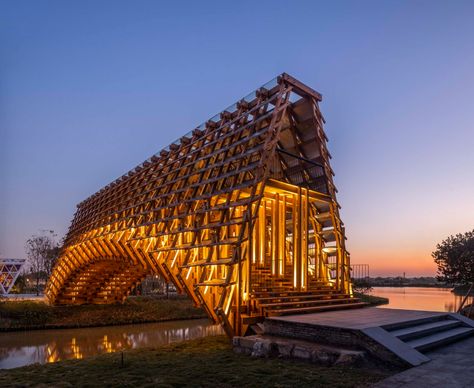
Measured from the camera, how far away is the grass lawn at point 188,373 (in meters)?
7.60

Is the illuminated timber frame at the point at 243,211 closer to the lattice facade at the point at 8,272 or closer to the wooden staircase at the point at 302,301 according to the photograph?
the wooden staircase at the point at 302,301

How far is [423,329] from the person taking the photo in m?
10.6

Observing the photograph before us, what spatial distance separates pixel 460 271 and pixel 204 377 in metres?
29.7

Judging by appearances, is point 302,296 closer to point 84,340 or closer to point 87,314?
point 84,340

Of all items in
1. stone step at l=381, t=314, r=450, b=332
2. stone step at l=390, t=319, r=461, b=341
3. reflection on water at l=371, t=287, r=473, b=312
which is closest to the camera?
stone step at l=390, t=319, r=461, b=341

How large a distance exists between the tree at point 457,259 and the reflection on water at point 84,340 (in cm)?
2032

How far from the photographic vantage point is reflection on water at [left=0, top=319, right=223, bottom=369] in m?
16.8

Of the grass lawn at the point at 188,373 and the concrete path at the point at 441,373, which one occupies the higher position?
the concrete path at the point at 441,373

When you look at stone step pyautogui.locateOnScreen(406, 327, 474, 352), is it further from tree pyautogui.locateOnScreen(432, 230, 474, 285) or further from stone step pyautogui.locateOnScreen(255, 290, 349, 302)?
tree pyautogui.locateOnScreen(432, 230, 474, 285)

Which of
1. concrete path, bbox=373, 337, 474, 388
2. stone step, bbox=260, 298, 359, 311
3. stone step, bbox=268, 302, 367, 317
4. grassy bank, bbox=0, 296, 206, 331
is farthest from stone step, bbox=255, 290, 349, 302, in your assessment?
grassy bank, bbox=0, 296, 206, 331

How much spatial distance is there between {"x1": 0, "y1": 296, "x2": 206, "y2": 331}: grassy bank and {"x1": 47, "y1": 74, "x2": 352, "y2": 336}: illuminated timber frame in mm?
8379

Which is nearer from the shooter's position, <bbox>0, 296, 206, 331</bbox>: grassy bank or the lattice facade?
<bbox>0, 296, 206, 331</bbox>: grassy bank

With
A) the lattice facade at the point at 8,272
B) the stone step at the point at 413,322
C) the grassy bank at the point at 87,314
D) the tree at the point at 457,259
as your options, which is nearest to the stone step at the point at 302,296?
the stone step at the point at 413,322

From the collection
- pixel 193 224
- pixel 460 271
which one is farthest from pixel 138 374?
pixel 460 271
